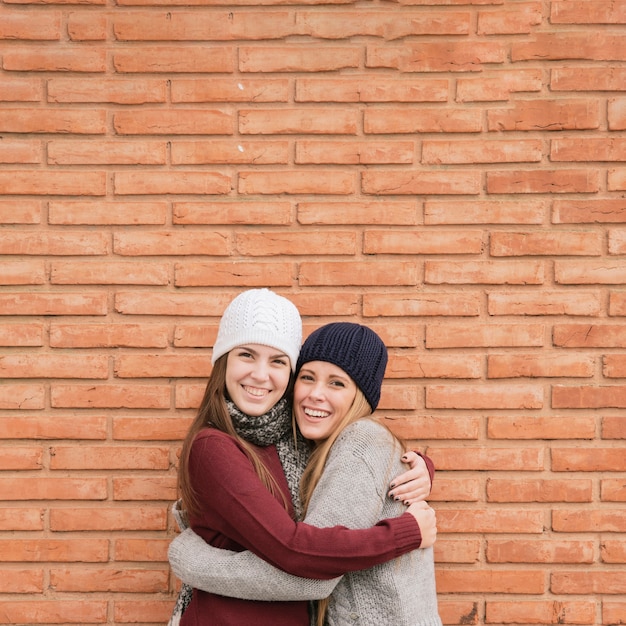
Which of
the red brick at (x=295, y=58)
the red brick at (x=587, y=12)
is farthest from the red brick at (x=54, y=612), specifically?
the red brick at (x=587, y=12)

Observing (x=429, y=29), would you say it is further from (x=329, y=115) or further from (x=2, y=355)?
(x=2, y=355)

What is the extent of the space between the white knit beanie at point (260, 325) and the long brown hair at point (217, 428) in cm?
9

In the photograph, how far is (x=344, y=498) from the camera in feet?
7.12

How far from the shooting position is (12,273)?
282 cm

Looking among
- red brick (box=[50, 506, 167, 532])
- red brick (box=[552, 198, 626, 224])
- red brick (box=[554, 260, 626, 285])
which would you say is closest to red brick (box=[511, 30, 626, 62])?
red brick (box=[552, 198, 626, 224])

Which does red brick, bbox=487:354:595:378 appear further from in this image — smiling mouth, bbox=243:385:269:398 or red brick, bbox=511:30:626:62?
red brick, bbox=511:30:626:62

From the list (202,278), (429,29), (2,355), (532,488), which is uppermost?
(429,29)

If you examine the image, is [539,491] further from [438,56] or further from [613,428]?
[438,56]

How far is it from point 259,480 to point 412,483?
0.51 m

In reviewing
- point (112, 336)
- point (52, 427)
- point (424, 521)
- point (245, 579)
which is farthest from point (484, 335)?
point (52, 427)

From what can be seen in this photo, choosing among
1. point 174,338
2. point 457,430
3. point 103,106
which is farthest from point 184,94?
point 457,430

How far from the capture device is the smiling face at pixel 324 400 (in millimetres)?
2408

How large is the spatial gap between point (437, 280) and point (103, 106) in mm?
1495

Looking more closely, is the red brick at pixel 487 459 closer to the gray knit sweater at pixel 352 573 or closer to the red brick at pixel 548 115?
the gray knit sweater at pixel 352 573
